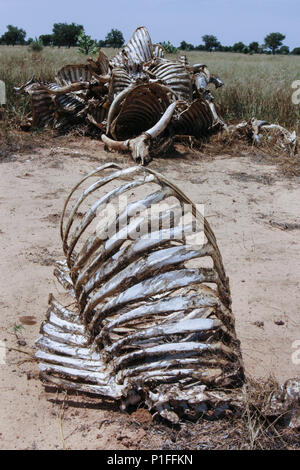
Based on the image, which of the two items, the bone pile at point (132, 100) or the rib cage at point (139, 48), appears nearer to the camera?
the bone pile at point (132, 100)

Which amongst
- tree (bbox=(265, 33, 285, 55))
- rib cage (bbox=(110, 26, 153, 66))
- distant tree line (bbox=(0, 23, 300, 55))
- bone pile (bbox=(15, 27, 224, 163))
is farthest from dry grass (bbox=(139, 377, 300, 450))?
tree (bbox=(265, 33, 285, 55))

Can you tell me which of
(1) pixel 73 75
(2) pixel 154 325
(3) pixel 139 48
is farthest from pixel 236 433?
(3) pixel 139 48

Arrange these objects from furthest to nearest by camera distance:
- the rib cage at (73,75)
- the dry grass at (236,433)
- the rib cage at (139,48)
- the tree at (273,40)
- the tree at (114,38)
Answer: the tree at (273,40) < the tree at (114,38) < the rib cage at (139,48) < the rib cage at (73,75) < the dry grass at (236,433)

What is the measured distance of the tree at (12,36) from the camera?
50.4 m

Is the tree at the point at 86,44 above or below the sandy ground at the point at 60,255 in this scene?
above

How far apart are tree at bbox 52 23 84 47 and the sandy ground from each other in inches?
1808

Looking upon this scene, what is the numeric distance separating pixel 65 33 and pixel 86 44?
3846cm

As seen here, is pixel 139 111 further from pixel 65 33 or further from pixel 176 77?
pixel 65 33

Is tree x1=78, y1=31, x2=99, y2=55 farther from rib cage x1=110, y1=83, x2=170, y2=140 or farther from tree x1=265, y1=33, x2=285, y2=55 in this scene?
tree x1=265, y1=33, x2=285, y2=55

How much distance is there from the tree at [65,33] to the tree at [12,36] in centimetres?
395

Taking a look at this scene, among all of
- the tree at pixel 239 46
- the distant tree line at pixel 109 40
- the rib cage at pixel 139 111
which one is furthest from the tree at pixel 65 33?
the rib cage at pixel 139 111

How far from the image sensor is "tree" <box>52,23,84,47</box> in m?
48.3

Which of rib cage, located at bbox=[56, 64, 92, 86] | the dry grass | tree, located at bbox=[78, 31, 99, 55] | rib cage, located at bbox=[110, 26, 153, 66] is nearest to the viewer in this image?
the dry grass

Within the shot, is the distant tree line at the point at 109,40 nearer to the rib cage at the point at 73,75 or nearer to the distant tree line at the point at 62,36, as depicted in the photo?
the distant tree line at the point at 62,36
